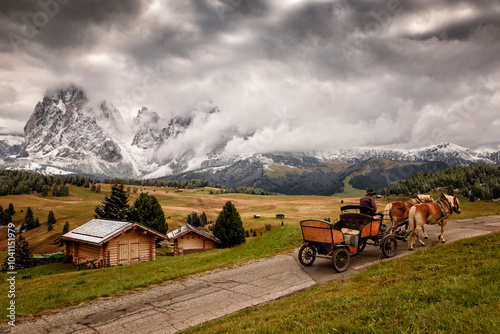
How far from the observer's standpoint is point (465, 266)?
8.21 m

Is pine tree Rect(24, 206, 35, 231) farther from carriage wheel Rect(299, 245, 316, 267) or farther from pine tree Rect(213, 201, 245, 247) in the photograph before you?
carriage wheel Rect(299, 245, 316, 267)

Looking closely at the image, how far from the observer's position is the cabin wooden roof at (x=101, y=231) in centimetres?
3228

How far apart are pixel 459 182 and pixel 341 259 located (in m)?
193

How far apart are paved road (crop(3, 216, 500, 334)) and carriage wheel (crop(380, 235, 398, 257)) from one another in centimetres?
50

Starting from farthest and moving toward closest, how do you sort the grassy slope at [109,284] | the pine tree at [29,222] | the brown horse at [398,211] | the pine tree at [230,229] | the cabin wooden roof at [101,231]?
the pine tree at [29,222]
the pine tree at [230,229]
the cabin wooden roof at [101,231]
the brown horse at [398,211]
the grassy slope at [109,284]

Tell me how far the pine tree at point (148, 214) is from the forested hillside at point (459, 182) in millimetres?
149707

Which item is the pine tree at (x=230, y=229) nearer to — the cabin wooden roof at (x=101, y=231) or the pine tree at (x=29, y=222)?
the cabin wooden roof at (x=101, y=231)

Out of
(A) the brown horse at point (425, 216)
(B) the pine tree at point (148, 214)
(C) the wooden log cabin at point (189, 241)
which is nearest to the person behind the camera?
(A) the brown horse at point (425, 216)

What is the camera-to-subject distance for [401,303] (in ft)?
20.6

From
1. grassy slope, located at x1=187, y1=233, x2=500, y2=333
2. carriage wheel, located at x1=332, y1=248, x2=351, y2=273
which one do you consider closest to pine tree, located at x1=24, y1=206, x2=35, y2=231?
carriage wheel, located at x1=332, y1=248, x2=351, y2=273

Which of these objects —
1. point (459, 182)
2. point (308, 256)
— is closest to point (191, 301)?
point (308, 256)

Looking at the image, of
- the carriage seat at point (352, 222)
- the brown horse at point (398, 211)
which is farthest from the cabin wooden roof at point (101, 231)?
the brown horse at point (398, 211)

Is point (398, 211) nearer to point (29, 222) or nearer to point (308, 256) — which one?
point (308, 256)

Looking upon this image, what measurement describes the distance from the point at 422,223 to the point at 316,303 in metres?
9.61
